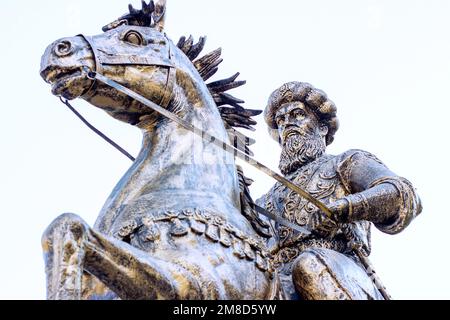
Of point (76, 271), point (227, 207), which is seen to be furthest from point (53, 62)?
point (76, 271)

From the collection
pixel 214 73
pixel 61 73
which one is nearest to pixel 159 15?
pixel 214 73

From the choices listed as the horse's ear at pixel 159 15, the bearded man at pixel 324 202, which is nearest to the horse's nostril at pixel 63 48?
the horse's ear at pixel 159 15

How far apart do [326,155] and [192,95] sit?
1632 millimetres

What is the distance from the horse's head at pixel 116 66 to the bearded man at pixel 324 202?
1.32 m

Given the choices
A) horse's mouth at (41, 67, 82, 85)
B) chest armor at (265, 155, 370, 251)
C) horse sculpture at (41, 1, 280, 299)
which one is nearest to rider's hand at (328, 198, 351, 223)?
chest armor at (265, 155, 370, 251)

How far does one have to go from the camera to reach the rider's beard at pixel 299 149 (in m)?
9.01

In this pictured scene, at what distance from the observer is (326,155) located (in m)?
8.96

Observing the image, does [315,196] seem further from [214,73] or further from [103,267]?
[103,267]

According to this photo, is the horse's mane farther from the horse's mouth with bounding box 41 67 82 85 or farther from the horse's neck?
the horse's mouth with bounding box 41 67 82 85

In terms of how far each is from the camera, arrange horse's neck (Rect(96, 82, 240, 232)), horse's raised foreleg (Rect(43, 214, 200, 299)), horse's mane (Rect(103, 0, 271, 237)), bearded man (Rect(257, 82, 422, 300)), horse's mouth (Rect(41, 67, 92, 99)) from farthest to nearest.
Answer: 1. horse's mane (Rect(103, 0, 271, 237))
2. horse's mouth (Rect(41, 67, 92, 99))
3. bearded man (Rect(257, 82, 422, 300))
4. horse's neck (Rect(96, 82, 240, 232))
5. horse's raised foreleg (Rect(43, 214, 200, 299))

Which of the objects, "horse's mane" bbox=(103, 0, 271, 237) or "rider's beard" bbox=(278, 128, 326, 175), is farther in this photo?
"rider's beard" bbox=(278, 128, 326, 175)

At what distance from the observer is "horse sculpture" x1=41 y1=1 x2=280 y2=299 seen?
20.1 feet
